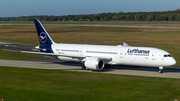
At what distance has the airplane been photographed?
140 feet

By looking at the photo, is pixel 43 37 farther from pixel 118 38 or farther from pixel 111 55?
pixel 118 38

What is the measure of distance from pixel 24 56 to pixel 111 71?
88.1 feet

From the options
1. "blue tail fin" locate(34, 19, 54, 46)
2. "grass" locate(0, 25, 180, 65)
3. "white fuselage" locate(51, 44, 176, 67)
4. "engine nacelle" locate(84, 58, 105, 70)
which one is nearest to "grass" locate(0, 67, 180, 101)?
"engine nacelle" locate(84, 58, 105, 70)

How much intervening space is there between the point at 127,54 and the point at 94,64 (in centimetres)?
569

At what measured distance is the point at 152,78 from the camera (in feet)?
126

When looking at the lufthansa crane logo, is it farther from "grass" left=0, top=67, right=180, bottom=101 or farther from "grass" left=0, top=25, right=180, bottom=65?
"grass" left=0, top=25, right=180, bottom=65

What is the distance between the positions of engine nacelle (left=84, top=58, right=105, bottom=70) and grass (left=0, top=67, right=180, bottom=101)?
81.3 inches

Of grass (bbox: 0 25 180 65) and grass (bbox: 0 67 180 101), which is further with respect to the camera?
grass (bbox: 0 25 180 65)

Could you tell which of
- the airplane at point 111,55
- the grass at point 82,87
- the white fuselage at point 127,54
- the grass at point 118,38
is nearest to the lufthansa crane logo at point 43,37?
the airplane at point 111,55

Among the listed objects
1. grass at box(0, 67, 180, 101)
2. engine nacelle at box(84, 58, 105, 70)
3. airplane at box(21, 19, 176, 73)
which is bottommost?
grass at box(0, 67, 180, 101)

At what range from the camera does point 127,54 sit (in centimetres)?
4475

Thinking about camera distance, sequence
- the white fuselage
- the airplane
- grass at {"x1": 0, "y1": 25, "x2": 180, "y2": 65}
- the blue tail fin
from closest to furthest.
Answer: the white fuselage
the airplane
the blue tail fin
grass at {"x1": 0, "y1": 25, "x2": 180, "y2": 65}

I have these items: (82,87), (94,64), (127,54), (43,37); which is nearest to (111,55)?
(127,54)

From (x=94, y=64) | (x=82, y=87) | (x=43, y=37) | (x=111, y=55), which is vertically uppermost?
(x=43, y=37)
